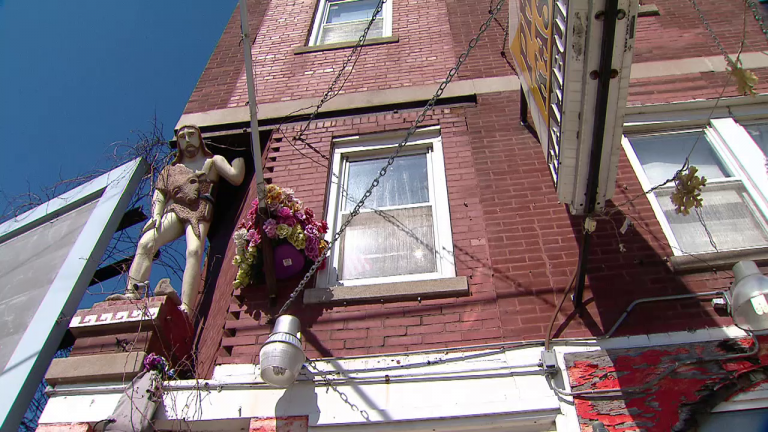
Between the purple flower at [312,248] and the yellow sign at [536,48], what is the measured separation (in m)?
2.25

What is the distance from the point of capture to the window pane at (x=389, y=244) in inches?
208

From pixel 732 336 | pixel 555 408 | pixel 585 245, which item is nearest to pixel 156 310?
pixel 555 408

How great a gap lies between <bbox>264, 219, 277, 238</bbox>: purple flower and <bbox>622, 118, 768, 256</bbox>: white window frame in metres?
3.51

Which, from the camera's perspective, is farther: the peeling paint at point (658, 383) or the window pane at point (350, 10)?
the window pane at point (350, 10)

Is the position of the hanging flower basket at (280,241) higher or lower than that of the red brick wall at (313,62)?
lower

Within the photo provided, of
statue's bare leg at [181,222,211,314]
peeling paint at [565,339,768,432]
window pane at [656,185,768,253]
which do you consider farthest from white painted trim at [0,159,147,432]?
window pane at [656,185,768,253]

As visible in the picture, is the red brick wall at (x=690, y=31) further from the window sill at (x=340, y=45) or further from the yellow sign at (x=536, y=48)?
the window sill at (x=340, y=45)

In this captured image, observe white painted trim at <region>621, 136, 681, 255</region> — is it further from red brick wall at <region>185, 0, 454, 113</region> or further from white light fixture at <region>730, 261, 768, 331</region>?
red brick wall at <region>185, 0, 454, 113</region>

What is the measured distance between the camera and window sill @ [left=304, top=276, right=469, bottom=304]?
4773mm

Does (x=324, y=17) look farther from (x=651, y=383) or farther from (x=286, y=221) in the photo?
(x=651, y=383)

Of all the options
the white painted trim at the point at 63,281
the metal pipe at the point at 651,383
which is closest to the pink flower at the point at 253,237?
the white painted trim at the point at 63,281

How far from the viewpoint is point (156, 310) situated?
4.55m

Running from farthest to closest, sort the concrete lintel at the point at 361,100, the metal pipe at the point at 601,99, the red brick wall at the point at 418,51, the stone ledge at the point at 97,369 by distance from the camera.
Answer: the red brick wall at the point at 418,51 → the concrete lintel at the point at 361,100 → the stone ledge at the point at 97,369 → the metal pipe at the point at 601,99

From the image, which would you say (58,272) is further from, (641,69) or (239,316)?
(641,69)
